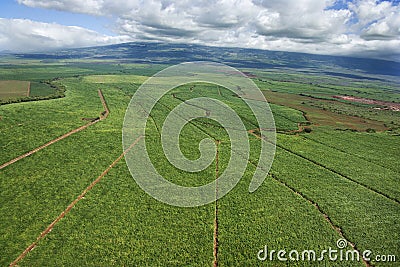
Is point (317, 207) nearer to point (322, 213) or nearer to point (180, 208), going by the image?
point (322, 213)

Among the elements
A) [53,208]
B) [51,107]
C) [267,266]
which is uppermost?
[51,107]

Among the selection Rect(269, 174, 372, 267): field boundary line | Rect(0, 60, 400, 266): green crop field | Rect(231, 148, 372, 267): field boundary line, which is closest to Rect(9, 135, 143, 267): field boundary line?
Rect(0, 60, 400, 266): green crop field

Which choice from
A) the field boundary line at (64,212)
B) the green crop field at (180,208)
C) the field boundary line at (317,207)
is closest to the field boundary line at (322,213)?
the field boundary line at (317,207)

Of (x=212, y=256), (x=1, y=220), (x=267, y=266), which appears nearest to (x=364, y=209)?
(x=267, y=266)

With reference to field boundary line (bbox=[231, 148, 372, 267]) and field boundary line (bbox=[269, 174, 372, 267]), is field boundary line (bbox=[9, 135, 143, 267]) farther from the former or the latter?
field boundary line (bbox=[269, 174, 372, 267])

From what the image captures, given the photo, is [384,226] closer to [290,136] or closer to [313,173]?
[313,173]

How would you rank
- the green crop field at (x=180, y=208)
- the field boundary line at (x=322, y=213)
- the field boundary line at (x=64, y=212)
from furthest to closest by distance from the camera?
the field boundary line at (x=322, y=213) → the green crop field at (x=180, y=208) → the field boundary line at (x=64, y=212)

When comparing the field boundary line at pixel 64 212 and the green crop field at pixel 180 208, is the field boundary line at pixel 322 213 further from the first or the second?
the field boundary line at pixel 64 212

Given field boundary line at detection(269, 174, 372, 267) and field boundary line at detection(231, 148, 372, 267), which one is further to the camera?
field boundary line at detection(231, 148, 372, 267)

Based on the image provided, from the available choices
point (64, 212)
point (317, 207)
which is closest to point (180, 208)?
point (64, 212)

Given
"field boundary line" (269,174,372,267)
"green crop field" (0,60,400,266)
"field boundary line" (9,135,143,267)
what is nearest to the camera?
"field boundary line" (9,135,143,267)

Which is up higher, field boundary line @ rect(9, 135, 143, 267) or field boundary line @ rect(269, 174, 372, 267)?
field boundary line @ rect(9, 135, 143, 267)
